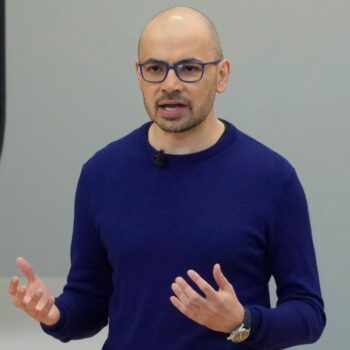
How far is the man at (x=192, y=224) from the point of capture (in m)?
1.47

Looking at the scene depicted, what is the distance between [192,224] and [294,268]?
0.17 m

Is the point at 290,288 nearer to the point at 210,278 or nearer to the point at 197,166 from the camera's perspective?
the point at 210,278

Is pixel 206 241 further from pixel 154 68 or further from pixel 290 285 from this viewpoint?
pixel 154 68

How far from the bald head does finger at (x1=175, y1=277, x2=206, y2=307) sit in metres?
0.38

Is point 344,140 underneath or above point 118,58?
underneath

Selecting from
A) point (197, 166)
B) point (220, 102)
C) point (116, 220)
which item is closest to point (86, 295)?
point (116, 220)

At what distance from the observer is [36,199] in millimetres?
2420

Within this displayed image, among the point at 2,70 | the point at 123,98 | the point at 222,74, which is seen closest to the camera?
the point at 222,74

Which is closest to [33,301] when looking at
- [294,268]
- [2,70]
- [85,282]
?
[85,282]

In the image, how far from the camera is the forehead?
1.50 m

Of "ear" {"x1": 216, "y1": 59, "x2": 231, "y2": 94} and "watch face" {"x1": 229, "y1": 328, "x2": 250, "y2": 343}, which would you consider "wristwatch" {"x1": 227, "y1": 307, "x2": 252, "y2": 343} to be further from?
"ear" {"x1": 216, "y1": 59, "x2": 231, "y2": 94}

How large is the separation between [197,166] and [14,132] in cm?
98

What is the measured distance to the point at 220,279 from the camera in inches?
53.6

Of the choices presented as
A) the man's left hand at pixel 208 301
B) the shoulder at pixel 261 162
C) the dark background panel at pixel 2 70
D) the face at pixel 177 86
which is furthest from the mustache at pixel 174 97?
the dark background panel at pixel 2 70
